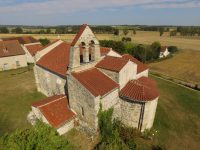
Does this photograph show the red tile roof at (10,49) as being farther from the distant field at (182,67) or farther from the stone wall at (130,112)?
the distant field at (182,67)

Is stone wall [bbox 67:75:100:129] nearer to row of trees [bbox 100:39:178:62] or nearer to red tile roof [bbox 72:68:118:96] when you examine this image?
red tile roof [bbox 72:68:118:96]

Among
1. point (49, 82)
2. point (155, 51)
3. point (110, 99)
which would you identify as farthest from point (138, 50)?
point (110, 99)

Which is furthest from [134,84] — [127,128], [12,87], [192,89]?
[12,87]

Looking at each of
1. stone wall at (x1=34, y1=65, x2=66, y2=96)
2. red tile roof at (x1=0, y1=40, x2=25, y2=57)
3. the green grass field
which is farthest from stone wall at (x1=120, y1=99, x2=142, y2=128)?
red tile roof at (x1=0, y1=40, x2=25, y2=57)

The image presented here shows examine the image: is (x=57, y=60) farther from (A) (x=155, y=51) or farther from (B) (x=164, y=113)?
(A) (x=155, y=51)

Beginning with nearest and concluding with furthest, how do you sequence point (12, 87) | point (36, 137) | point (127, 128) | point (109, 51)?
point (36, 137), point (127, 128), point (109, 51), point (12, 87)

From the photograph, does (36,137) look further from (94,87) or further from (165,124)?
(165,124)
